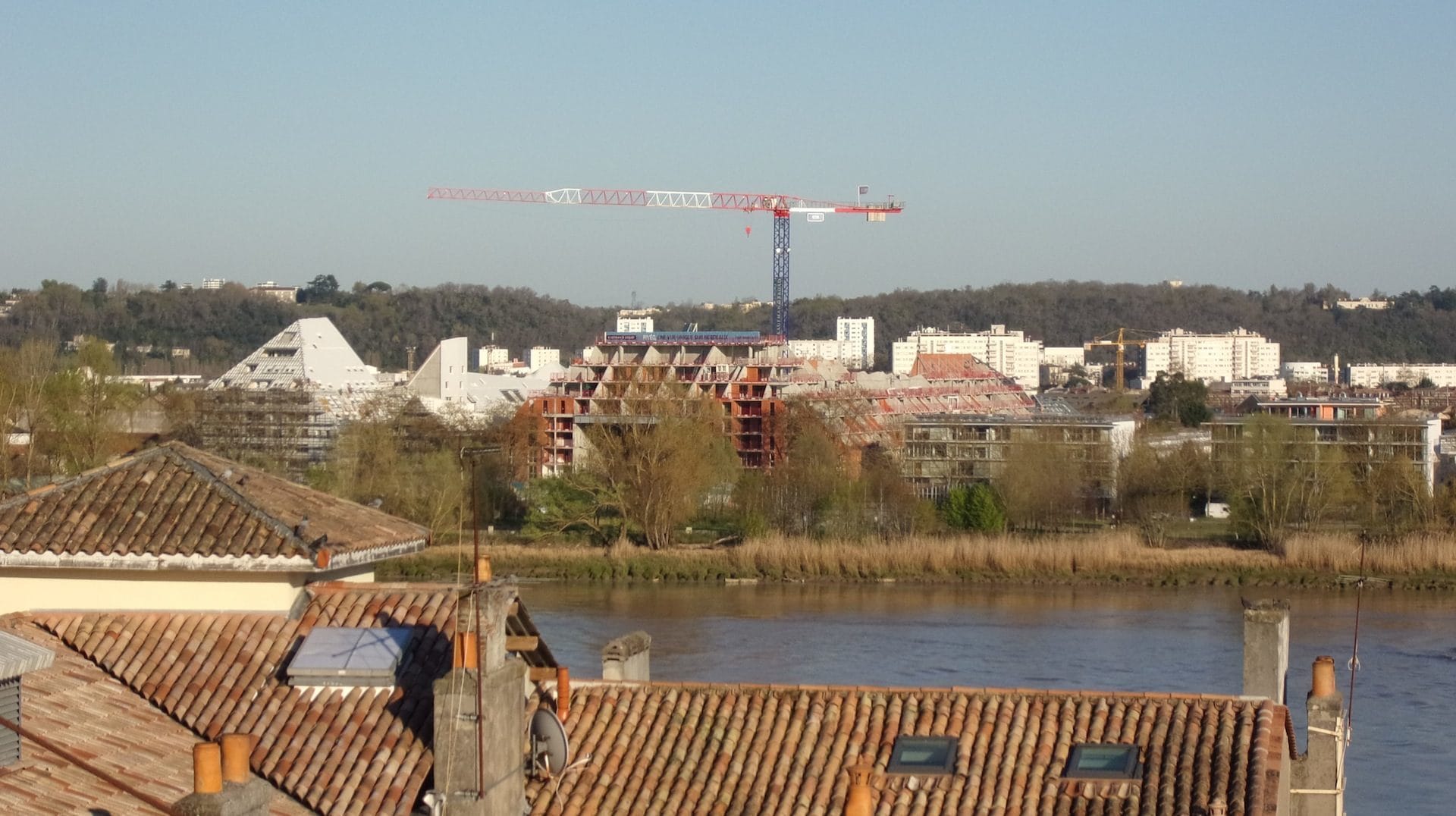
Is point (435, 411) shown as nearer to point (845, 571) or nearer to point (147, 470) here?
point (845, 571)

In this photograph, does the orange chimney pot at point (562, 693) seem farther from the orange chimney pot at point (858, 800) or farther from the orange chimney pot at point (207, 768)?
the orange chimney pot at point (207, 768)

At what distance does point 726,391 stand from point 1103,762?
38555 mm

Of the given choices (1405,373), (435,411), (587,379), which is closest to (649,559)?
(587,379)

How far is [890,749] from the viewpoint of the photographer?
5875 millimetres

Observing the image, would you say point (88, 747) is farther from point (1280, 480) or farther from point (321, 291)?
point (321, 291)

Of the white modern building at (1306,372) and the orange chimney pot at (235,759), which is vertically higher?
the orange chimney pot at (235,759)

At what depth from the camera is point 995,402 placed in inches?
2185

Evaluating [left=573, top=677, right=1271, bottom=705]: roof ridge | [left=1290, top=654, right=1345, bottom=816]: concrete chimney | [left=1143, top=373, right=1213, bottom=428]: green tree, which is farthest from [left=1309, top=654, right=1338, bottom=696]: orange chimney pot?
Result: [left=1143, top=373, right=1213, bottom=428]: green tree

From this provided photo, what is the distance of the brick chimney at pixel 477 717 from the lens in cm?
499

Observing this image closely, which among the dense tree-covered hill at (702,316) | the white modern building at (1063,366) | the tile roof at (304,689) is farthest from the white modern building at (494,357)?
the tile roof at (304,689)

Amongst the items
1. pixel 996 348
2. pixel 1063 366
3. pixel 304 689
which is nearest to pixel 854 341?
pixel 996 348

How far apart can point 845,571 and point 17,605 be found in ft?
72.9

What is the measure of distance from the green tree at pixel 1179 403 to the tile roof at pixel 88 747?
159ft

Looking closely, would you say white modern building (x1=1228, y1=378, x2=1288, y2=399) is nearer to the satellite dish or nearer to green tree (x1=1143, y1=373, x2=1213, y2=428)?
green tree (x1=1143, y1=373, x2=1213, y2=428)
